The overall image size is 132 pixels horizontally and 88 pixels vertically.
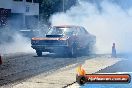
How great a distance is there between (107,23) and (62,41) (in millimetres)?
11425

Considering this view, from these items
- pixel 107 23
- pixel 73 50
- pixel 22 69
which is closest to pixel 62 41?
pixel 73 50

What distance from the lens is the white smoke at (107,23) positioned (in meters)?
25.3

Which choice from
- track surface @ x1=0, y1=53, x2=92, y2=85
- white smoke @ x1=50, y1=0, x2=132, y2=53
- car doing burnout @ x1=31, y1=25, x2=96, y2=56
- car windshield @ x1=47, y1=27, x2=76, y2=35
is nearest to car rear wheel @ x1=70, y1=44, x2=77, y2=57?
car doing burnout @ x1=31, y1=25, x2=96, y2=56

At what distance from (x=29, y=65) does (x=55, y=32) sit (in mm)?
4849

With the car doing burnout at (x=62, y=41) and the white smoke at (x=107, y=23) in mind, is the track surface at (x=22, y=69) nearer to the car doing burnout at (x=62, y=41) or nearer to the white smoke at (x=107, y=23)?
the car doing burnout at (x=62, y=41)

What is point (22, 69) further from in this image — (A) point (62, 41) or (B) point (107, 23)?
(B) point (107, 23)

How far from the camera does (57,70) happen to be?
1276 centimetres

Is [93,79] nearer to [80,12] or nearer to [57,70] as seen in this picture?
[57,70]

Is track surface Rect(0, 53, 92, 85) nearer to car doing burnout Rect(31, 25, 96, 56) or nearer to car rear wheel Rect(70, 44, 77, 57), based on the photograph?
car doing burnout Rect(31, 25, 96, 56)

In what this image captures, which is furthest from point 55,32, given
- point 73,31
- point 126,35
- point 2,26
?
point 2,26

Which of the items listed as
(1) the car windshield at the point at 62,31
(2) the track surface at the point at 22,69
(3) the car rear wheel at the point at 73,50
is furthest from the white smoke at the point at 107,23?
(2) the track surface at the point at 22,69

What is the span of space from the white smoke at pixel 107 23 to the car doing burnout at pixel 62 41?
4.25m

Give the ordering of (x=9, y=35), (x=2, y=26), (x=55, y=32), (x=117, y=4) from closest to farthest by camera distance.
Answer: (x=55, y=32) < (x=9, y=35) < (x=117, y=4) < (x=2, y=26)

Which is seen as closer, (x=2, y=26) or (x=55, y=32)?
(x=55, y=32)
